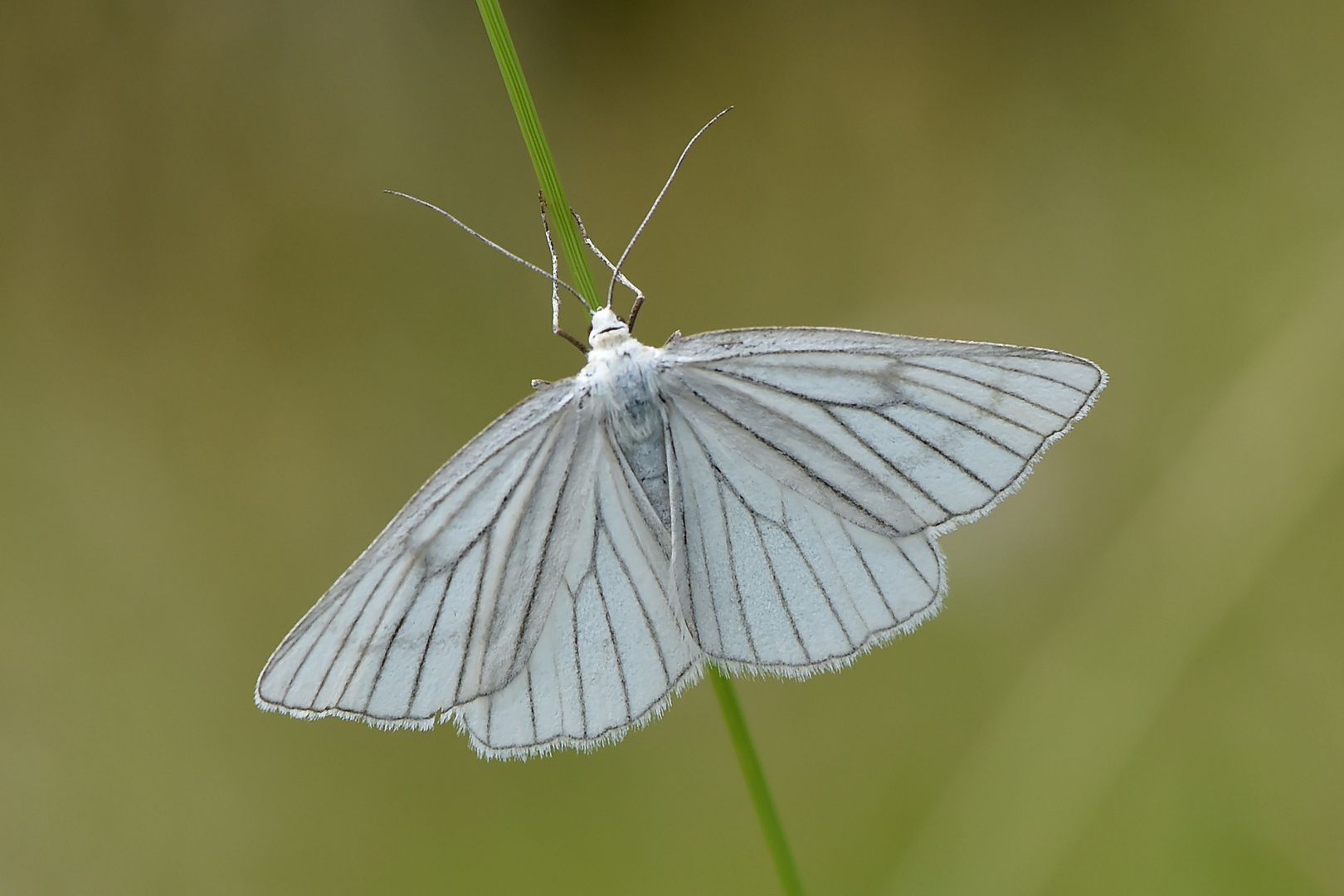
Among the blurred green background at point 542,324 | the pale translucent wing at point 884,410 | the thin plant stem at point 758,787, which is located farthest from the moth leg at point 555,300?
the blurred green background at point 542,324

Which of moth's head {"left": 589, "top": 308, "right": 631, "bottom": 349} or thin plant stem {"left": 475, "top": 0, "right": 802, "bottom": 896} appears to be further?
moth's head {"left": 589, "top": 308, "right": 631, "bottom": 349}

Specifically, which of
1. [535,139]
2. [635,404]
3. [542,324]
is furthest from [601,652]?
[542,324]

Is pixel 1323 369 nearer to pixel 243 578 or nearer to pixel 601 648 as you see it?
pixel 601 648

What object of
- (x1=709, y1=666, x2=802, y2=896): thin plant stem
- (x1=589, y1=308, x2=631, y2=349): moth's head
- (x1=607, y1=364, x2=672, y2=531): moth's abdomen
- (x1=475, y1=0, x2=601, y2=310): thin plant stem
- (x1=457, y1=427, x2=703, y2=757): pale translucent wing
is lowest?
(x1=709, y1=666, x2=802, y2=896): thin plant stem

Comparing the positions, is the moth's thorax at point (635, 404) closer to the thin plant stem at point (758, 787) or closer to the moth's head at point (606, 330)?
the moth's head at point (606, 330)

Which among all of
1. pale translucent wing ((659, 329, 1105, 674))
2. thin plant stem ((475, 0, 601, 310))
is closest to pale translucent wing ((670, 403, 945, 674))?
pale translucent wing ((659, 329, 1105, 674))

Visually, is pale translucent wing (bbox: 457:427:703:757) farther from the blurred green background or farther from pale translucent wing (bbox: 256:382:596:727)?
the blurred green background
